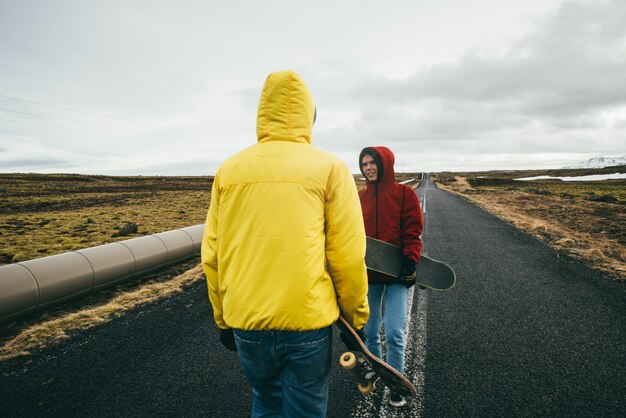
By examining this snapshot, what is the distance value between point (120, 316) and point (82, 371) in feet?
4.97

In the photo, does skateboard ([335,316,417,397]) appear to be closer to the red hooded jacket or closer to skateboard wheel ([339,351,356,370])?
skateboard wheel ([339,351,356,370])

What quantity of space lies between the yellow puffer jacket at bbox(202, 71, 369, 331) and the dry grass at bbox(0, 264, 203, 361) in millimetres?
4130

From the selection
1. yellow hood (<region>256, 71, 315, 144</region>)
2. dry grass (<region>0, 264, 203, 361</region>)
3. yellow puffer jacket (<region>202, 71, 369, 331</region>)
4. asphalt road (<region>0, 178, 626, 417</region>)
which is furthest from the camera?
dry grass (<region>0, 264, 203, 361</region>)

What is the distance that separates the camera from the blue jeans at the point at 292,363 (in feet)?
5.28

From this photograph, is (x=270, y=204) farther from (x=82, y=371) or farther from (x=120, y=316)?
(x=120, y=316)

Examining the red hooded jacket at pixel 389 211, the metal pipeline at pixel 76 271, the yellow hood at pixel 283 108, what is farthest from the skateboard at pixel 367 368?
the metal pipeline at pixel 76 271

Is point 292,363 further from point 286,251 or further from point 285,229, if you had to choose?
point 285,229

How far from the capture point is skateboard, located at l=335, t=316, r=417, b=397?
1943 mm

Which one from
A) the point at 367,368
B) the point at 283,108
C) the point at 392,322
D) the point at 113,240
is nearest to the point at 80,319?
the point at 367,368

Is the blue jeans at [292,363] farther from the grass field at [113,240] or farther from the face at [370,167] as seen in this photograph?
the grass field at [113,240]

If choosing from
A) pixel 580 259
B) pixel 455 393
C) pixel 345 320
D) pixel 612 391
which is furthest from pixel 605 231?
pixel 345 320

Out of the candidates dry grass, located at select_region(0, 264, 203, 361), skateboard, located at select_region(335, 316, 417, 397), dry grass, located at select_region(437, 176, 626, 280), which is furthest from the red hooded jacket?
dry grass, located at select_region(437, 176, 626, 280)

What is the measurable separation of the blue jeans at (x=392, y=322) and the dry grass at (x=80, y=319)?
4.26 meters

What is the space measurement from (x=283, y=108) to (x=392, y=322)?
7.04ft
